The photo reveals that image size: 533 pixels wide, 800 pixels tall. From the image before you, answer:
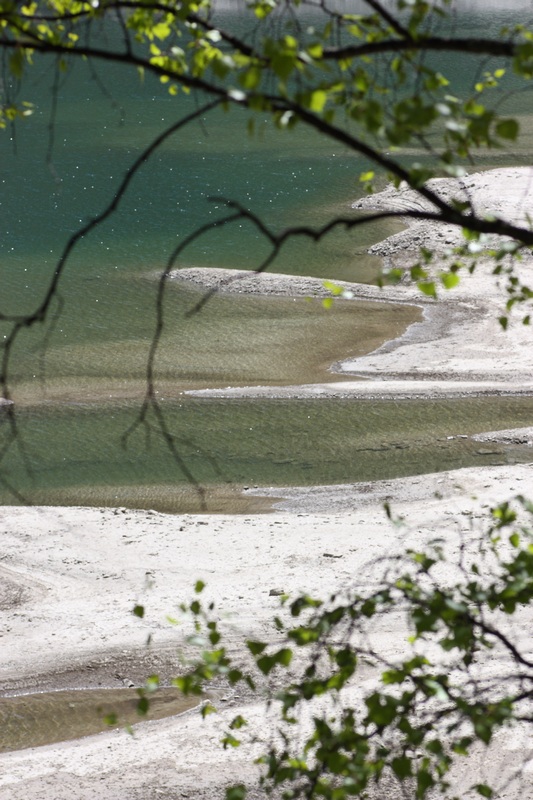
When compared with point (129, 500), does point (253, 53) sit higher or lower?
higher

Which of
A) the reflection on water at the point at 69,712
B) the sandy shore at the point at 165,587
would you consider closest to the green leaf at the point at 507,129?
the sandy shore at the point at 165,587

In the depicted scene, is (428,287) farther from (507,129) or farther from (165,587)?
(165,587)

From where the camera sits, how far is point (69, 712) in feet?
22.7

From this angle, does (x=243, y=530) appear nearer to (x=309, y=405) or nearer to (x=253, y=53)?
(x=309, y=405)

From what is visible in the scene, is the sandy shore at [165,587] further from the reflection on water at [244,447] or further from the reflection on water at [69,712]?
the reflection on water at [244,447]

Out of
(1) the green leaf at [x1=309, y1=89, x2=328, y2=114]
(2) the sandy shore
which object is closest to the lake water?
(2) the sandy shore

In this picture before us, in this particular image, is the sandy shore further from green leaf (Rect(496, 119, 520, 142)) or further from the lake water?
green leaf (Rect(496, 119, 520, 142))

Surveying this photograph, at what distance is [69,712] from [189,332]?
286 inches

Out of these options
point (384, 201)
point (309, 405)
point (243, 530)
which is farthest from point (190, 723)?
point (384, 201)

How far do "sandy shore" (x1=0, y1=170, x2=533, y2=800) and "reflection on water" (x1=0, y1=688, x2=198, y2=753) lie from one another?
0.09 meters

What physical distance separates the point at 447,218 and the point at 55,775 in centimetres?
443

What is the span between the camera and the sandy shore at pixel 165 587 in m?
6.18

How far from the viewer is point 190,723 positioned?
261 inches

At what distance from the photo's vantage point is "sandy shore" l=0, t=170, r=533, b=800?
618 centimetres
